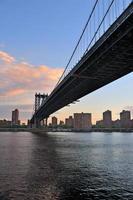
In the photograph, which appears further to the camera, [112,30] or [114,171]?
[112,30]

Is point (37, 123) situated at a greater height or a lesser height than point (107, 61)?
lesser

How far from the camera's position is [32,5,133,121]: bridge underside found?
27.3 meters

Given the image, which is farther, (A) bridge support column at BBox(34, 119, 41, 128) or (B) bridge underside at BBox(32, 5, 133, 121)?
(A) bridge support column at BBox(34, 119, 41, 128)

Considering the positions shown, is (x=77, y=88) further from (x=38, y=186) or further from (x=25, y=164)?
(x=38, y=186)

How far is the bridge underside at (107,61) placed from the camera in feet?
89.6

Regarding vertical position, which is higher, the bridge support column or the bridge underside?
the bridge underside

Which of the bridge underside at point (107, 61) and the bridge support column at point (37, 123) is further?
the bridge support column at point (37, 123)

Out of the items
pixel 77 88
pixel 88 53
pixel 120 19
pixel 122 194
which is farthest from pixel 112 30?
pixel 77 88

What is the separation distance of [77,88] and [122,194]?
4148cm

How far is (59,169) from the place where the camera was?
2427 cm

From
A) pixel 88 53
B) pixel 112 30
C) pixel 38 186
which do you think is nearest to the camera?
pixel 38 186

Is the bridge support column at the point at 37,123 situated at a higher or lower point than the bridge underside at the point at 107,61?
lower

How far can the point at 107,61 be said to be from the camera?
37000 millimetres

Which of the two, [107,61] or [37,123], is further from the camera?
[37,123]
